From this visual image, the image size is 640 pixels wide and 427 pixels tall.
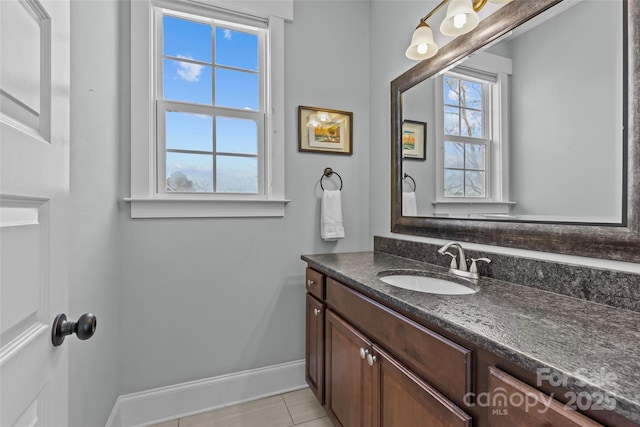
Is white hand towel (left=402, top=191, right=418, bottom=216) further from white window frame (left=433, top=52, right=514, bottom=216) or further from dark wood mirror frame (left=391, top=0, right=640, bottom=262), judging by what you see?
white window frame (left=433, top=52, right=514, bottom=216)

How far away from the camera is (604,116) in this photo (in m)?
0.89

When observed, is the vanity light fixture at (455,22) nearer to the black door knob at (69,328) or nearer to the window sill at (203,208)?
the window sill at (203,208)

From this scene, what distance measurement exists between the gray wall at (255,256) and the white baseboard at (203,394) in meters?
0.04

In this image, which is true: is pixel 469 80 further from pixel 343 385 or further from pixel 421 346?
pixel 343 385

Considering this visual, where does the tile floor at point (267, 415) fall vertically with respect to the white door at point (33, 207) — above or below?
below

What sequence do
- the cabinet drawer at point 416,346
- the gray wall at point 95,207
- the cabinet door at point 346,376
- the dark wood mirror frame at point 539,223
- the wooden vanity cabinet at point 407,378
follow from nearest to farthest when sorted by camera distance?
1. the wooden vanity cabinet at point 407,378
2. the cabinet drawer at point 416,346
3. the dark wood mirror frame at point 539,223
4. the gray wall at point 95,207
5. the cabinet door at point 346,376

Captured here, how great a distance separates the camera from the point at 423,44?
55.5 inches

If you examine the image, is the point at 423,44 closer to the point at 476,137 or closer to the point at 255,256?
the point at 476,137

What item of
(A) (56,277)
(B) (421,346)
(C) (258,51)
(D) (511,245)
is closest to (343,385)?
(B) (421,346)

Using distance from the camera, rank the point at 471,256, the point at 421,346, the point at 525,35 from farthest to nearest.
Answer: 1. the point at 471,256
2. the point at 525,35
3. the point at 421,346

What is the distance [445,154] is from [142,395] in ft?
6.96

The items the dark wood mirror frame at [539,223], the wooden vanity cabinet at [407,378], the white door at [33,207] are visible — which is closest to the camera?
the white door at [33,207]

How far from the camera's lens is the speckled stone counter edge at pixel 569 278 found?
812mm

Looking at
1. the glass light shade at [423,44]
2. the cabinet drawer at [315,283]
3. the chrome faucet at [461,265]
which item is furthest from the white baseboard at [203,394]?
the glass light shade at [423,44]
